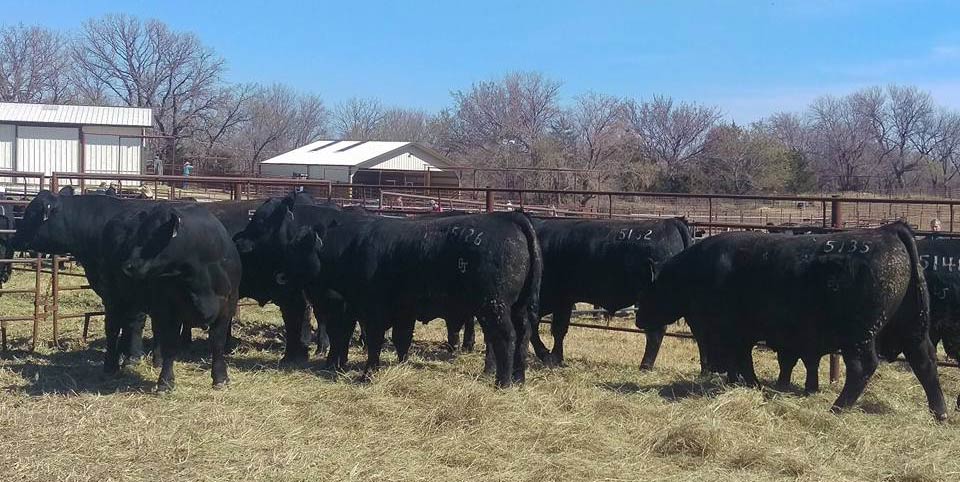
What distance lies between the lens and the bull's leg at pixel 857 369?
20.6ft

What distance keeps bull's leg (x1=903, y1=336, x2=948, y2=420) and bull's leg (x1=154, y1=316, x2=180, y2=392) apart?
18.4ft

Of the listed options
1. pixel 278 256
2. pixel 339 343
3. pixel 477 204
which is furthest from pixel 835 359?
pixel 477 204

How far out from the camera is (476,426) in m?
5.65

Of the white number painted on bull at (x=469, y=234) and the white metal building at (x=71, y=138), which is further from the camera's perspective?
the white metal building at (x=71, y=138)

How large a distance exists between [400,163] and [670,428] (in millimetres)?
41569

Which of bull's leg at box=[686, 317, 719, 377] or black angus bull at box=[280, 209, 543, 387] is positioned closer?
black angus bull at box=[280, 209, 543, 387]

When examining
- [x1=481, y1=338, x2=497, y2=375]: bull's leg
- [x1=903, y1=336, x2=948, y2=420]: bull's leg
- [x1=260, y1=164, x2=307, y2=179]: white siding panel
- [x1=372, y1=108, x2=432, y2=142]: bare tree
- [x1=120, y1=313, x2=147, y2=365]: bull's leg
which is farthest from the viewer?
[x1=372, y1=108, x2=432, y2=142]: bare tree

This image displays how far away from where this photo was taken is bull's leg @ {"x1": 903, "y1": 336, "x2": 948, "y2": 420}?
637cm

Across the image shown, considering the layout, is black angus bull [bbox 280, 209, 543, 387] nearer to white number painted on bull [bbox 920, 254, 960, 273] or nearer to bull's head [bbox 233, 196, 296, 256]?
bull's head [bbox 233, 196, 296, 256]

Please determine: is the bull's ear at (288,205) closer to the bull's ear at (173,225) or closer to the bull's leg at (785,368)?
the bull's ear at (173,225)

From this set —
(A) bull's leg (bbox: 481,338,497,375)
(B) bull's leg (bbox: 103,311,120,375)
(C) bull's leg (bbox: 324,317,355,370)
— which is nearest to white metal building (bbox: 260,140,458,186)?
(C) bull's leg (bbox: 324,317,355,370)

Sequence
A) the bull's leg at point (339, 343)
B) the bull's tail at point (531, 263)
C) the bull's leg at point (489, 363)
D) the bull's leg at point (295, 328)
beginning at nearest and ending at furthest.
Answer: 1. the bull's tail at point (531, 263)
2. the bull's leg at point (489, 363)
3. the bull's leg at point (339, 343)
4. the bull's leg at point (295, 328)

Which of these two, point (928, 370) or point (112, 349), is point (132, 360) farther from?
point (928, 370)

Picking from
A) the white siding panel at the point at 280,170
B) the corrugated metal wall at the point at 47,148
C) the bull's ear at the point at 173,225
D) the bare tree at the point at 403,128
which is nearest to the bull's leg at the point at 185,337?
the bull's ear at the point at 173,225
